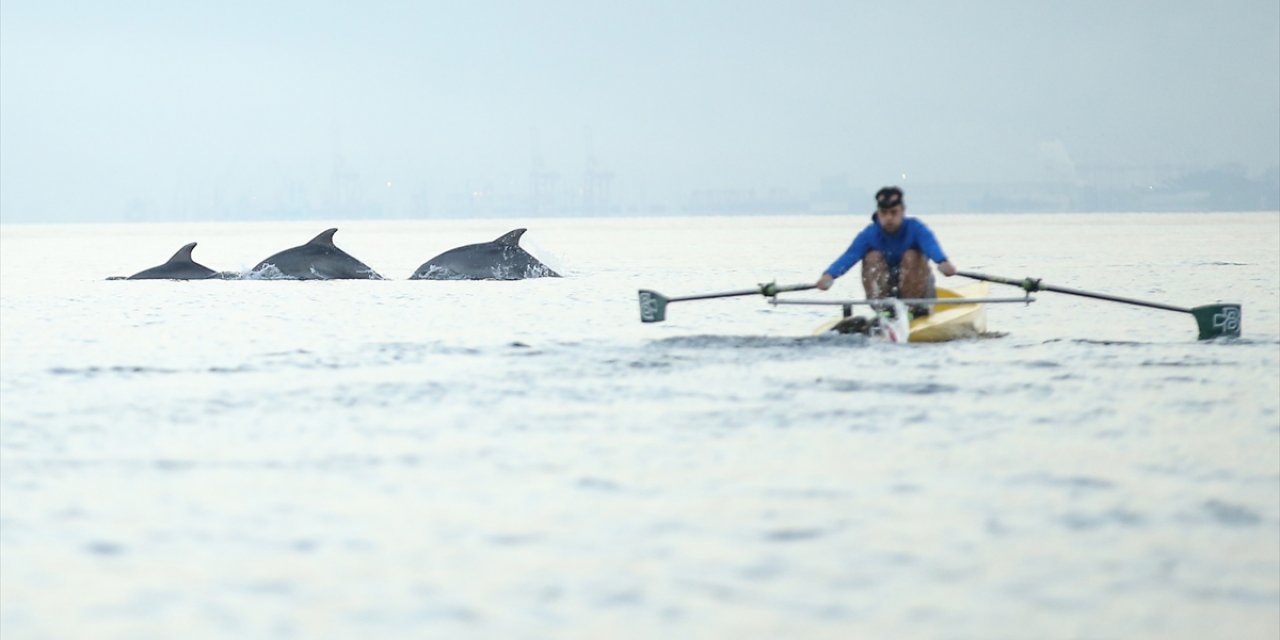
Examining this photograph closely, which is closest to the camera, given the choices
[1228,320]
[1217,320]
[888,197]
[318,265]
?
[888,197]

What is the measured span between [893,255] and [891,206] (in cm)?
63

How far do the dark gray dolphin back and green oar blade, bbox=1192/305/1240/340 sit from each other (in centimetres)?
2092

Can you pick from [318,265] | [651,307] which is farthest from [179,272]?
[651,307]

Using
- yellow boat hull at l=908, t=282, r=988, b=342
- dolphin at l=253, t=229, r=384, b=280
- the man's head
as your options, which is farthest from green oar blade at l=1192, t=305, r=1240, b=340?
dolphin at l=253, t=229, r=384, b=280

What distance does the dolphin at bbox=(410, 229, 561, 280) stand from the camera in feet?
104

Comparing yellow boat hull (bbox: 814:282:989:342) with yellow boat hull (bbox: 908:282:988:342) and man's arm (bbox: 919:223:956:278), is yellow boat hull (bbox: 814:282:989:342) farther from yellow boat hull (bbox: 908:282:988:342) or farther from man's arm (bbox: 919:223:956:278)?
man's arm (bbox: 919:223:956:278)

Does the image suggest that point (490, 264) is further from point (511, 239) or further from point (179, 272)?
point (179, 272)

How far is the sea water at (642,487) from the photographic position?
5.79 meters

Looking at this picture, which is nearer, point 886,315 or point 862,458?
point 862,458

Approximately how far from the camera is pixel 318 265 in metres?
32.3

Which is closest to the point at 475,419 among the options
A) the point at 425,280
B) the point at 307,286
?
the point at 307,286

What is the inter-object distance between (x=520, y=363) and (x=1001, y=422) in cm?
543

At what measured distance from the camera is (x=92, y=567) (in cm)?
652

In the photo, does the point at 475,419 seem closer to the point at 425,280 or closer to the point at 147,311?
the point at 147,311
